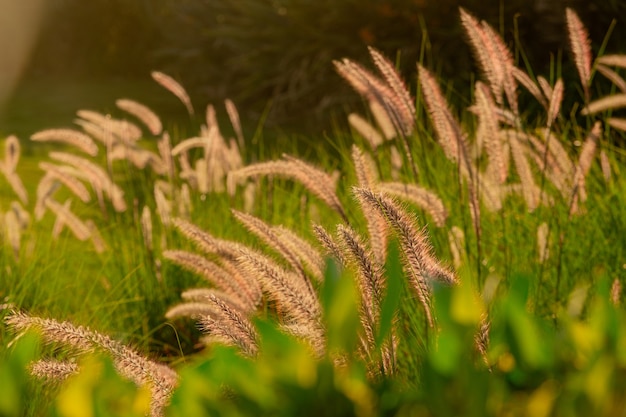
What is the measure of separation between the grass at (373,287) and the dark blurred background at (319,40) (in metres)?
2.81

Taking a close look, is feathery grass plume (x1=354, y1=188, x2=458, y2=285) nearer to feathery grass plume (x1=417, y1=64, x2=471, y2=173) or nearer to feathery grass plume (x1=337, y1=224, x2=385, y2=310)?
feathery grass plume (x1=337, y1=224, x2=385, y2=310)

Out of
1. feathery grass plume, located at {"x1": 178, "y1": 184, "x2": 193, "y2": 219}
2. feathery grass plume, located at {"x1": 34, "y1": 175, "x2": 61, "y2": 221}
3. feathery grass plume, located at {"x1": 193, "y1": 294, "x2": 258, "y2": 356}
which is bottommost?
feathery grass plume, located at {"x1": 178, "y1": 184, "x2": 193, "y2": 219}

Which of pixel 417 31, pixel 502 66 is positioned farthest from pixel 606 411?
pixel 417 31

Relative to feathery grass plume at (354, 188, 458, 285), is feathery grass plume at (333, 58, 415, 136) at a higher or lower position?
lower

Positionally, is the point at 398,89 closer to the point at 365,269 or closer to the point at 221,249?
the point at 221,249

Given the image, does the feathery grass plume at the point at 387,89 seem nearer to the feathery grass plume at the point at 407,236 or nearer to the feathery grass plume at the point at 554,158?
the feathery grass plume at the point at 554,158

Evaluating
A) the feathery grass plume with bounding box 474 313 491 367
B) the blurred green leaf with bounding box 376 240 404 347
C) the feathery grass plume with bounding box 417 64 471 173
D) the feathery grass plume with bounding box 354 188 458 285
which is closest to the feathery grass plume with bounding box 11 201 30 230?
the feathery grass plume with bounding box 417 64 471 173

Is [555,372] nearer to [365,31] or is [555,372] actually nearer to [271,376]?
[271,376]

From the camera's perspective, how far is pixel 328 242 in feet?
6.06

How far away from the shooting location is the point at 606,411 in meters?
1.18

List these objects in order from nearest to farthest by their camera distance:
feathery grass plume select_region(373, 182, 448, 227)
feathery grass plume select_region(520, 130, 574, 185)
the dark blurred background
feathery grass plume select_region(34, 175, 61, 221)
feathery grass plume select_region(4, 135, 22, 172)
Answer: feathery grass plume select_region(373, 182, 448, 227)
feathery grass plume select_region(520, 130, 574, 185)
feathery grass plume select_region(34, 175, 61, 221)
feathery grass plume select_region(4, 135, 22, 172)
the dark blurred background

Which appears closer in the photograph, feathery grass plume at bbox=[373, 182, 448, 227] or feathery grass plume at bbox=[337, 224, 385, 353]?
feathery grass plume at bbox=[337, 224, 385, 353]

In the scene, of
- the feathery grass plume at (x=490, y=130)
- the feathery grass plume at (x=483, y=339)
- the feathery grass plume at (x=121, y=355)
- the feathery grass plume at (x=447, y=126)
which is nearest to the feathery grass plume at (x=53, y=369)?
the feathery grass plume at (x=121, y=355)

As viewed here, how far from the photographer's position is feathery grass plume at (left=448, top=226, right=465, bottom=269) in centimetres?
315
